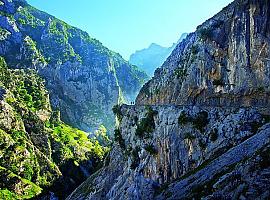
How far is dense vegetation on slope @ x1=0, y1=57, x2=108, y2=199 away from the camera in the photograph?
12498 centimetres

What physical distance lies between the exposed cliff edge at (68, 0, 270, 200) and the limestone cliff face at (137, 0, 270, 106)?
6.8 inches

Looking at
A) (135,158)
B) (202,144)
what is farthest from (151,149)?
(202,144)

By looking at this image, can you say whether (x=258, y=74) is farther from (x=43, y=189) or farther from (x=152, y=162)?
(x=43, y=189)

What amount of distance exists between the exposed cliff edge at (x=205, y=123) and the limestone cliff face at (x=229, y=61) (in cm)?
17

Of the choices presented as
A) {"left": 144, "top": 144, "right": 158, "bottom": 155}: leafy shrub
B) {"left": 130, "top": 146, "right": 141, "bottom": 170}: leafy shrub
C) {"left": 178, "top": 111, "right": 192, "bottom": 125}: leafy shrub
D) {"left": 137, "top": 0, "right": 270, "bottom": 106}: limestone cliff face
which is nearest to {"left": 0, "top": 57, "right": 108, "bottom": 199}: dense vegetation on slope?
{"left": 130, "top": 146, "right": 141, "bottom": 170}: leafy shrub

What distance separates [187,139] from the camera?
56.5 metres

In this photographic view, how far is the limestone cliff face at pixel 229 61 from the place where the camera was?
6675cm

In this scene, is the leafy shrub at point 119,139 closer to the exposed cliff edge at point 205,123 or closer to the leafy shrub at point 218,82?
the exposed cliff edge at point 205,123

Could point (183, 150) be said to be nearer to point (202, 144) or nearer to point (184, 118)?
point (202, 144)

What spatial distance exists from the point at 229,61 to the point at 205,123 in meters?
21.0

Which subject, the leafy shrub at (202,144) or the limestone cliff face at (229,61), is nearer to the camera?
the leafy shrub at (202,144)

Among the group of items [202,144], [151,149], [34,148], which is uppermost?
[202,144]

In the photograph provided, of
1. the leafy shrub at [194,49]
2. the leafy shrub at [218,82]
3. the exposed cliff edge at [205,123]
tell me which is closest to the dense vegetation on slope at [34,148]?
the exposed cliff edge at [205,123]

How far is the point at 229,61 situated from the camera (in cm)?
7231
